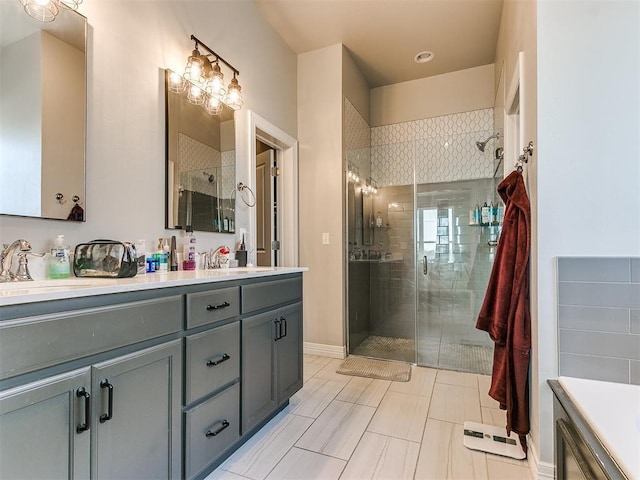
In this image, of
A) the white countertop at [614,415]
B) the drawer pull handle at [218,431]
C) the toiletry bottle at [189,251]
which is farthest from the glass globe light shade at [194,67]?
the white countertop at [614,415]

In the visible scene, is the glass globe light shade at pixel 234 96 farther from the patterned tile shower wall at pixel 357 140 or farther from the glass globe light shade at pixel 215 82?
the patterned tile shower wall at pixel 357 140

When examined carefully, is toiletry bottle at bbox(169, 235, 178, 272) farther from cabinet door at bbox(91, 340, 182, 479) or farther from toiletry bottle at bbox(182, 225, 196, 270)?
cabinet door at bbox(91, 340, 182, 479)

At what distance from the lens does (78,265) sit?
142cm

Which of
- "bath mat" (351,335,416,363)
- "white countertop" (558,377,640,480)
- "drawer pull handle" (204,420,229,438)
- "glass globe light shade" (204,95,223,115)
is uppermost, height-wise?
"glass globe light shade" (204,95,223,115)

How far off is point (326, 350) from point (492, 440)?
1668 mm

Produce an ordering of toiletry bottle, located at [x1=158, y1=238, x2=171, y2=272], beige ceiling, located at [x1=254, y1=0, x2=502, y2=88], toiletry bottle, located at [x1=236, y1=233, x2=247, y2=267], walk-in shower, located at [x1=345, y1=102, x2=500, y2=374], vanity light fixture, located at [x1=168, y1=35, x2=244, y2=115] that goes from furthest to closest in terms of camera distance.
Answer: walk-in shower, located at [x1=345, y1=102, x2=500, y2=374], beige ceiling, located at [x1=254, y1=0, x2=502, y2=88], toiletry bottle, located at [x1=236, y1=233, x2=247, y2=267], vanity light fixture, located at [x1=168, y1=35, x2=244, y2=115], toiletry bottle, located at [x1=158, y1=238, x2=171, y2=272]

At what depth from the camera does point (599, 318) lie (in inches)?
57.0

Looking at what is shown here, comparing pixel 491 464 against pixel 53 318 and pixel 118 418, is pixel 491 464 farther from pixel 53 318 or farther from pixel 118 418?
pixel 53 318

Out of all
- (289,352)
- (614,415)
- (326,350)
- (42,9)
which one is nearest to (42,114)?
(42,9)

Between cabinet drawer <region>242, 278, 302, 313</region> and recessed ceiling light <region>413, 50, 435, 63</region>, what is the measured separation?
275 centimetres

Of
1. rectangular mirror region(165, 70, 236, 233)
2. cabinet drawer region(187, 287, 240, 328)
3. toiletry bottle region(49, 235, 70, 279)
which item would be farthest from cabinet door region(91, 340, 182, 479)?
rectangular mirror region(165, 70, 236, 233)

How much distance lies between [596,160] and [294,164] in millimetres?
2401

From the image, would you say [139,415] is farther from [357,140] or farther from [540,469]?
[357,140]

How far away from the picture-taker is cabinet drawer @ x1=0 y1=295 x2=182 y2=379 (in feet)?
2.69
